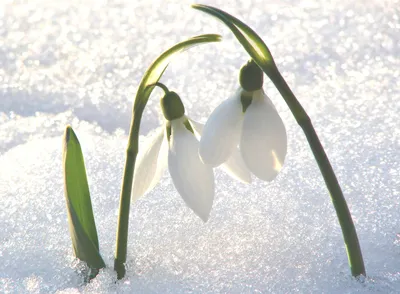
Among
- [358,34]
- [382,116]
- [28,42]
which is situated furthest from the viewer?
[28,42]

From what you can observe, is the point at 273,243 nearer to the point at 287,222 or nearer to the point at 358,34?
the point at 287,222

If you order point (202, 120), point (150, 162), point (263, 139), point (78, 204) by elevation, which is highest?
point (263, 139)

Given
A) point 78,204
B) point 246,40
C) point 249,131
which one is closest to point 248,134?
point 249,131

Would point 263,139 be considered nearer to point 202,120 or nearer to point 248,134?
point 248,134

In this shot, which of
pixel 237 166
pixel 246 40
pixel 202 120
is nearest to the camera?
pixel 246 40

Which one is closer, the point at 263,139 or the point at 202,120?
the point at 263,139

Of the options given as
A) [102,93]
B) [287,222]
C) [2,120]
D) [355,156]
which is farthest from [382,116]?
[2,120]
